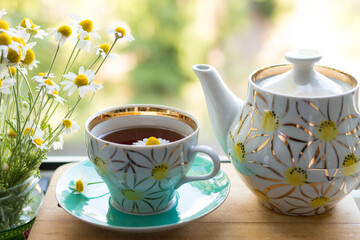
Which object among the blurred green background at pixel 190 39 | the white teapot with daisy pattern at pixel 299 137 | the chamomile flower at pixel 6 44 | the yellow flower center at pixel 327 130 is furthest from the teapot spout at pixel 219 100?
the blurred green background at pixel 190 39

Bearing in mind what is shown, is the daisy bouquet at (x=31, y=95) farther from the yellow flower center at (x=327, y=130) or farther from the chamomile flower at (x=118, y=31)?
the yellow flower center at (x=327, y=130)

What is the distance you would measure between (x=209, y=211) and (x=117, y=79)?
0.85 meters

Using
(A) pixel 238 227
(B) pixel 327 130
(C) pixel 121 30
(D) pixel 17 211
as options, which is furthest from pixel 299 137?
(D) pixel 17 211

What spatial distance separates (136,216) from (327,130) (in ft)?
0.78

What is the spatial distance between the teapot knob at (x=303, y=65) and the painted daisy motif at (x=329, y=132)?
48mm

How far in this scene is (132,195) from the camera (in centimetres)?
52

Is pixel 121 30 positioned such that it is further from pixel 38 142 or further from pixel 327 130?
pixel 327 130

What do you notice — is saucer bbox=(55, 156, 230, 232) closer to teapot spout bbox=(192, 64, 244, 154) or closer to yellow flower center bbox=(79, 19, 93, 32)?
teapot spout bbox=(192, 64, 244, 154)

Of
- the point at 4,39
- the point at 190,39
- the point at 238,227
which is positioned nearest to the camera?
the point at 4,39

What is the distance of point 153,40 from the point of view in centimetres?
133

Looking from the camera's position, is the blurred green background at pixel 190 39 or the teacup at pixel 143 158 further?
the blurred green background at pixel 190 39

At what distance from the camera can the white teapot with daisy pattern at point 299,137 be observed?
0.48 meters

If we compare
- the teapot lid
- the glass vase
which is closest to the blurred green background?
the glass vase

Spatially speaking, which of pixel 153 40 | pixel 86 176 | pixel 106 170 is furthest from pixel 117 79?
pixel 106 170
